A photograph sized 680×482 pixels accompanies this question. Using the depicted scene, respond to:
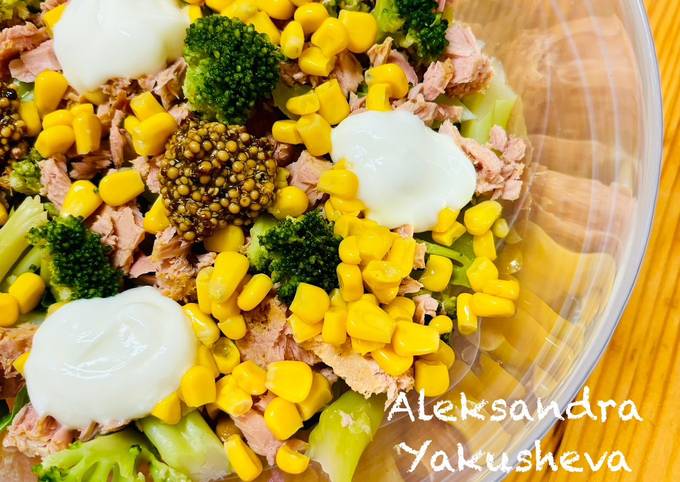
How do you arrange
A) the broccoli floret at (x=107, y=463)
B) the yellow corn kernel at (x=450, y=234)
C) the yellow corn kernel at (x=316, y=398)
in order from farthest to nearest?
1. the yellow corn kernel at (x=450, y=234)
2. the yellow corn kernel at (x=316, y=398)
3. the broccoli floret at (x=107, y=463)

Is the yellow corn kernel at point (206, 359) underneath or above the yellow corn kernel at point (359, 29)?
underneath

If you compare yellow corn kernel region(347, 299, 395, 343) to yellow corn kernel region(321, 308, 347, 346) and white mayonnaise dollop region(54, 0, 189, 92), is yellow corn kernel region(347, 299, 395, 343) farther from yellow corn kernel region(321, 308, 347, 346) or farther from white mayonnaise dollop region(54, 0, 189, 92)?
white mayonnaise dollop region(54, 0, 189, 92)

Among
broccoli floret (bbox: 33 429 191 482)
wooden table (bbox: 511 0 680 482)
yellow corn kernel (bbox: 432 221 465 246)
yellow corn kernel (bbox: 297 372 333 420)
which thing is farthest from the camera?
wooden table (bbox: 511 0 680 482)

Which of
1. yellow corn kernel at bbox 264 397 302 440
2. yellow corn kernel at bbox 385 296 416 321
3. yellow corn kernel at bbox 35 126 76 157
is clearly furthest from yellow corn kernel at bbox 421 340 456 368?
yellow corn kernel at bbox 35 126 76 157

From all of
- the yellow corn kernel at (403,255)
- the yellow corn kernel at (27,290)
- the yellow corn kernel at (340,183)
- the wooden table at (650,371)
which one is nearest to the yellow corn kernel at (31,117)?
the yellow corn kernel at (27,290)

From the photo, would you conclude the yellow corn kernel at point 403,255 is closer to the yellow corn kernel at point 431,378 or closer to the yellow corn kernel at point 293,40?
the yellow corn kernel at point 431,378

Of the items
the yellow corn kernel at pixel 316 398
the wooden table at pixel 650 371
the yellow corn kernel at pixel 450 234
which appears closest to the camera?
the yellow corn kernel at pixel 316 398

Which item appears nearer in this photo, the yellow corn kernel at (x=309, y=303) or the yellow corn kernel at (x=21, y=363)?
the yellow corn kernel at (x=309, y=303)

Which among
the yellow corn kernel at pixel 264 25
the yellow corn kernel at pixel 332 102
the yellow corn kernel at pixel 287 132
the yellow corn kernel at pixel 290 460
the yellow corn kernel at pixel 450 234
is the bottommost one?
the yellow corn kernel at pixel 290 460
